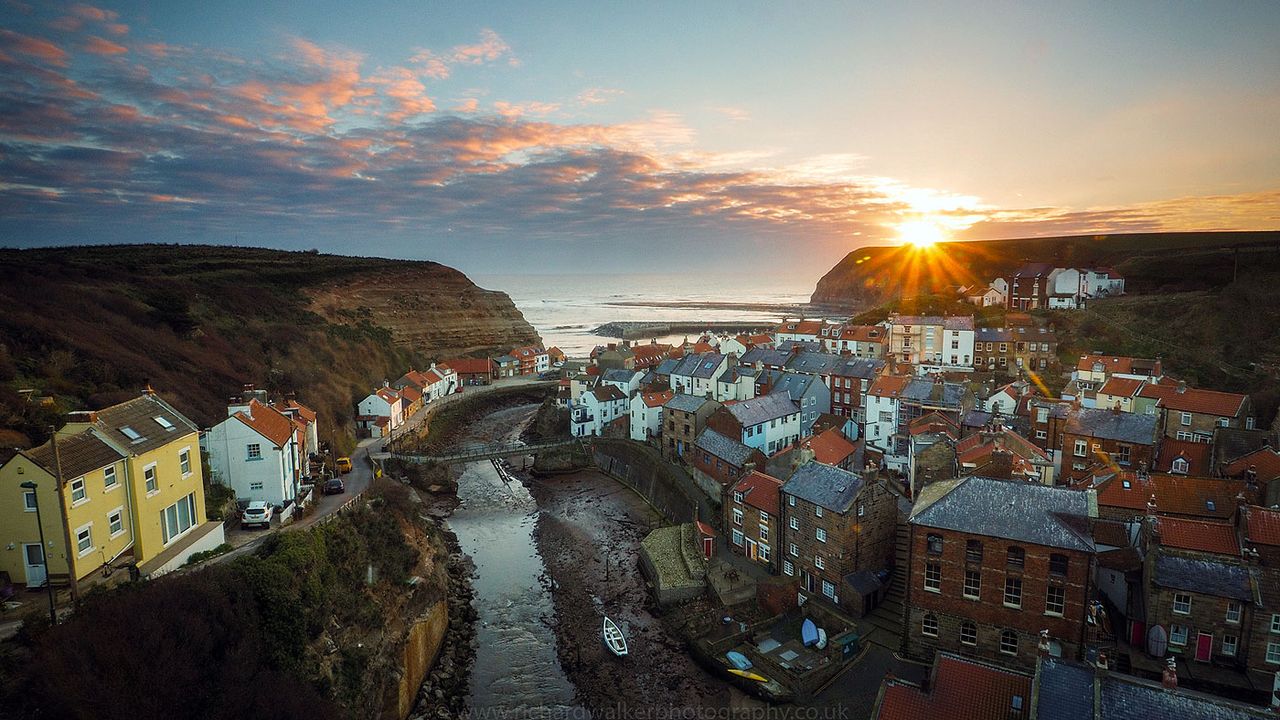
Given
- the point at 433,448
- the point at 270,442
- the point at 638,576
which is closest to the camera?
the point at 270,442

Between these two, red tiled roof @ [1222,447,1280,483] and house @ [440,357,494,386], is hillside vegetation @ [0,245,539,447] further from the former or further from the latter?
red tiled roof @ [1222,447,1280,483]

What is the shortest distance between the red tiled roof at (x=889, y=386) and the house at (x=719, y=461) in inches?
510

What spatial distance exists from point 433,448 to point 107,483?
34.1 metres

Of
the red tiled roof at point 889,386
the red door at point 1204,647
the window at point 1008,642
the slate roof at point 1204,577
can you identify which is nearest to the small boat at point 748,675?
the window at point 1008,642

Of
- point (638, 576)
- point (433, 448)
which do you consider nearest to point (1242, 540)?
point (638, 576)

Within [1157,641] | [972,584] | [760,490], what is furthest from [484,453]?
[1157,641]

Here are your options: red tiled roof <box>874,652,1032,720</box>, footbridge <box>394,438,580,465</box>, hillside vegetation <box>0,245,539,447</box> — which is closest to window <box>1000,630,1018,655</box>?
red tiled roof <box>874,652,1032,720</box>

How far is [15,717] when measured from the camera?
41.0 ft

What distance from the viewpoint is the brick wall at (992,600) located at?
765 inches

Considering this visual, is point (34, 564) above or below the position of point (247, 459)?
below

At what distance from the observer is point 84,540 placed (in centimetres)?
1822

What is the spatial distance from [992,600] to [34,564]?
101ft

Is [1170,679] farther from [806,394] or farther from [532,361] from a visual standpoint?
[532,361]

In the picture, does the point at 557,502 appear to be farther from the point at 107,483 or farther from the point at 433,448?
the point at 107,483
